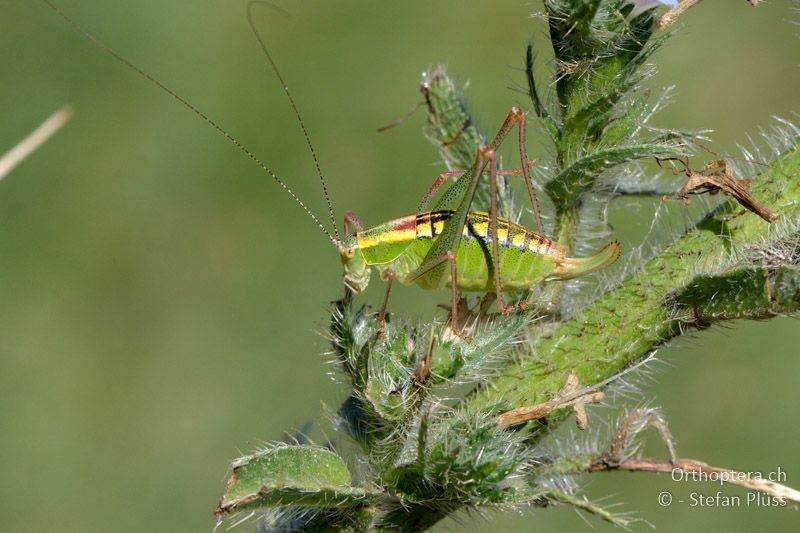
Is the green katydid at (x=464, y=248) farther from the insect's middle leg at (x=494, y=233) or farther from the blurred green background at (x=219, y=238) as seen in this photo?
the blurred green background at (x=219, y=238)

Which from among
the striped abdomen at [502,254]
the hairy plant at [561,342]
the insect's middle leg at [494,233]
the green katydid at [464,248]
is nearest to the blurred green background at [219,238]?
the green katydid at [464,248]

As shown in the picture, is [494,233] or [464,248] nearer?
[494,233]

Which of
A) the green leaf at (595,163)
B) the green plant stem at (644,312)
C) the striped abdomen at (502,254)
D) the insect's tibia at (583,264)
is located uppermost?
the green leaf at (595,163)

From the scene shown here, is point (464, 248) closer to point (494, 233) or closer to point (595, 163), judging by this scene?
point (494, 233)

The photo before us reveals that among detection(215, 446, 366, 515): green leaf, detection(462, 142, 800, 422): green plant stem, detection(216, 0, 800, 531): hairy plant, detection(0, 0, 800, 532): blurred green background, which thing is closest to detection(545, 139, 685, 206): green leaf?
detection(216, 0, 800, 531): hairy plant

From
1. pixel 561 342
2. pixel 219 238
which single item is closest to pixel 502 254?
pixel 561 342

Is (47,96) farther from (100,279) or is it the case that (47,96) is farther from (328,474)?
(328,474)
